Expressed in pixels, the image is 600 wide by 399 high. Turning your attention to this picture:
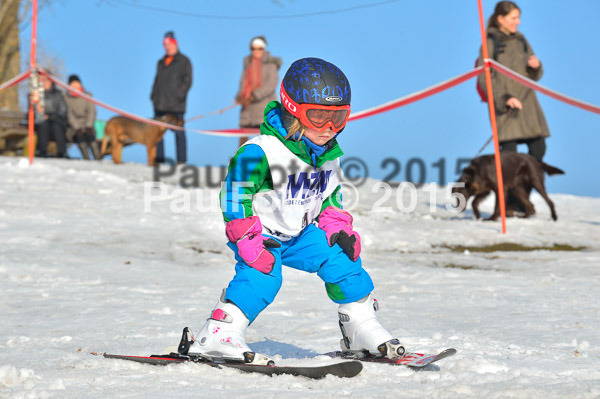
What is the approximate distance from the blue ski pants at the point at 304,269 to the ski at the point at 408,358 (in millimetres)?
229

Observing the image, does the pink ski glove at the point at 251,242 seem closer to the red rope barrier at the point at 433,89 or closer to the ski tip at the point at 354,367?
the ski tip at the point at 354,367

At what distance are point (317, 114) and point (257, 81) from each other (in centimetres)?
772

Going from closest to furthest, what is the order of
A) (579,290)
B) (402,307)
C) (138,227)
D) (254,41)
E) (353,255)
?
(353,255), (402,307), (579,290), (138,227), (254,41)

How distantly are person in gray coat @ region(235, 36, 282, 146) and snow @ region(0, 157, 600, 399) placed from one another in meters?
1.75

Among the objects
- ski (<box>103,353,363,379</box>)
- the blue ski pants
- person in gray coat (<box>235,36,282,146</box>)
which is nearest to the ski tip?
ski (<box>103,353,363,379</box>)

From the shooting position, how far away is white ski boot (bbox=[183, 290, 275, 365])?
93.8 inches

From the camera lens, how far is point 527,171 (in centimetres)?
801

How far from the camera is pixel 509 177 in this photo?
7.95 m

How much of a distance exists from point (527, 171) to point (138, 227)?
457 cm

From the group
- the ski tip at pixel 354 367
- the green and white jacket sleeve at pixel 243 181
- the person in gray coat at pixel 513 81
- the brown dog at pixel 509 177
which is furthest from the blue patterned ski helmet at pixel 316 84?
the brown dog at pixel 509 177

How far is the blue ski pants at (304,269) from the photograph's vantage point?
2406mm

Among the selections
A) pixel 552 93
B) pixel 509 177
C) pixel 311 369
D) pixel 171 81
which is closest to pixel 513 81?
pixel 552 93

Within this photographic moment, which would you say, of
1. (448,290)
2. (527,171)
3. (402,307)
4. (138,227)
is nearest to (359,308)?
(402,307)

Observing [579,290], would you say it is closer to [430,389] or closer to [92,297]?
[430,389]
